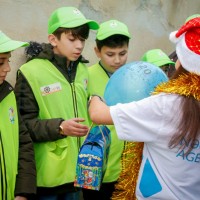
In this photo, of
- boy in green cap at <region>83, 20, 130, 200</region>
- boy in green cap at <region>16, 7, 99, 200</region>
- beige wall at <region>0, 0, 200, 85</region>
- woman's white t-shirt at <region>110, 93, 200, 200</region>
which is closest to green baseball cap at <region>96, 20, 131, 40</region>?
boy in green cap at <region>83, 20, 130, 200</region>

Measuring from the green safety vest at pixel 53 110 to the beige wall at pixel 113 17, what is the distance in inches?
39.0

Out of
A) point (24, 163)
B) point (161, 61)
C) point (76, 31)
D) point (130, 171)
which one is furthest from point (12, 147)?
point (161, 61)

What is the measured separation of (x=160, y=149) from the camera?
175cm

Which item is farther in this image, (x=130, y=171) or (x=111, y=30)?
(x=111, y=30)

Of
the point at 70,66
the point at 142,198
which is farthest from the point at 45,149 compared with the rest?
the point at 142,198

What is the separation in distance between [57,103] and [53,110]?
0.17ft

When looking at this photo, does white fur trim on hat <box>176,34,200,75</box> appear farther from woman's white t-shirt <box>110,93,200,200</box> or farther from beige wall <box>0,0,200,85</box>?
beige wall <box>0,0,200,85</box>

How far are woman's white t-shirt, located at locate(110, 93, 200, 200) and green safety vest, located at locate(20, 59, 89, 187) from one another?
69cm

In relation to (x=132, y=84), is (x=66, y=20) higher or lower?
higher

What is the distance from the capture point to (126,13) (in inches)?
175

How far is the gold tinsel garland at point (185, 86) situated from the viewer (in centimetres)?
168

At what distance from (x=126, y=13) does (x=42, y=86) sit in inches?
91.9

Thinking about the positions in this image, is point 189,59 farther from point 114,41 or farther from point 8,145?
point 114,41

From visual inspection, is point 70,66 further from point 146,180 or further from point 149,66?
point 146,180
